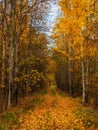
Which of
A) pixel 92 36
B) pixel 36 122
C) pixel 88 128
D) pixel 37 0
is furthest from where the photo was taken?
pixel 92 36

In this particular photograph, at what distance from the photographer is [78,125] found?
452 inches

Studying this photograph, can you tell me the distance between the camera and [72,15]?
→ 2080 cm

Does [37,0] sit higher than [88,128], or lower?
higher

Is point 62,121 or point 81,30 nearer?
point 62,121

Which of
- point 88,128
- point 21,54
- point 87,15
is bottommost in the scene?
point 88,128

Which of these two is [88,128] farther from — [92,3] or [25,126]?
[92,3]

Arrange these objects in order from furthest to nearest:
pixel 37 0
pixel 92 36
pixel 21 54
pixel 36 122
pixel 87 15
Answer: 1. pixel 21 54
2. pixel 92 36
3. pixel 87 15
4. pixel 37 0
5. pixel 36 122

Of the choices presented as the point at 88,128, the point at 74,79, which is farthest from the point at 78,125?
the point at 74,79

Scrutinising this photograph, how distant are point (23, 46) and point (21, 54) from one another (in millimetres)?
902

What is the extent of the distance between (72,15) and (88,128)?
11600 mm

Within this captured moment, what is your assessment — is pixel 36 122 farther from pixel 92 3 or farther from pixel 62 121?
pixel 92 3

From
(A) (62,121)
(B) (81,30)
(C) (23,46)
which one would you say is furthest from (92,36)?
(A) (62,121)

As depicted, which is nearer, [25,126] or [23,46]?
[25,126]

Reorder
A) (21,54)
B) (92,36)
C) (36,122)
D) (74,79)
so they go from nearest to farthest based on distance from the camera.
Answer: (36,122) → (92,36) → (21,54) → (74,79)
